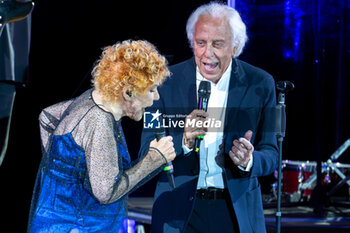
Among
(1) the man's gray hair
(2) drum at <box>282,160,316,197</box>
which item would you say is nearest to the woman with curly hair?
(1) the man's gray hair

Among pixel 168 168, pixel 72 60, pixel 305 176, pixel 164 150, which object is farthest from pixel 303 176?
pixel 164 150

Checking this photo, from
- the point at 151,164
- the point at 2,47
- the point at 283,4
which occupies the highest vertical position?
the point at 283,4

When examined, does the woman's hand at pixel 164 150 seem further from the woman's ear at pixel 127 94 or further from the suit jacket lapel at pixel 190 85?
the suit jacket lapel at pixel 190 85

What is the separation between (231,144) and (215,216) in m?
0.34

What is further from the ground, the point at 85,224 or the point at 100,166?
the point at 100,166

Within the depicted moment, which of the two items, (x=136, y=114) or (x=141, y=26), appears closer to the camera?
(x=136, y=114)

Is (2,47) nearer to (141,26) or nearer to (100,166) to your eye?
(141,26)

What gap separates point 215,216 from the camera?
6.77 feet

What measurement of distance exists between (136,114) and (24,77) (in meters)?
1.65

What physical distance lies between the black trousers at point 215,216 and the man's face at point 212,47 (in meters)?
0.59

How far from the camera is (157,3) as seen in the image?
354 cm

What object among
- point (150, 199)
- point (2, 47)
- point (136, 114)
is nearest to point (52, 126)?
point (136, 114)

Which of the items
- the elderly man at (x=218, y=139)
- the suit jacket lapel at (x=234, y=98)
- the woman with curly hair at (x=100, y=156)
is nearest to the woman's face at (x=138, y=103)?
the woman with curly hair at (x=100, y=156)

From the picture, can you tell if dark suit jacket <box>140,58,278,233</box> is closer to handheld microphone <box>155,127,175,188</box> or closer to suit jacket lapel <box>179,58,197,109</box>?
suit jacket lapel <box>179,58,197,109</box>
